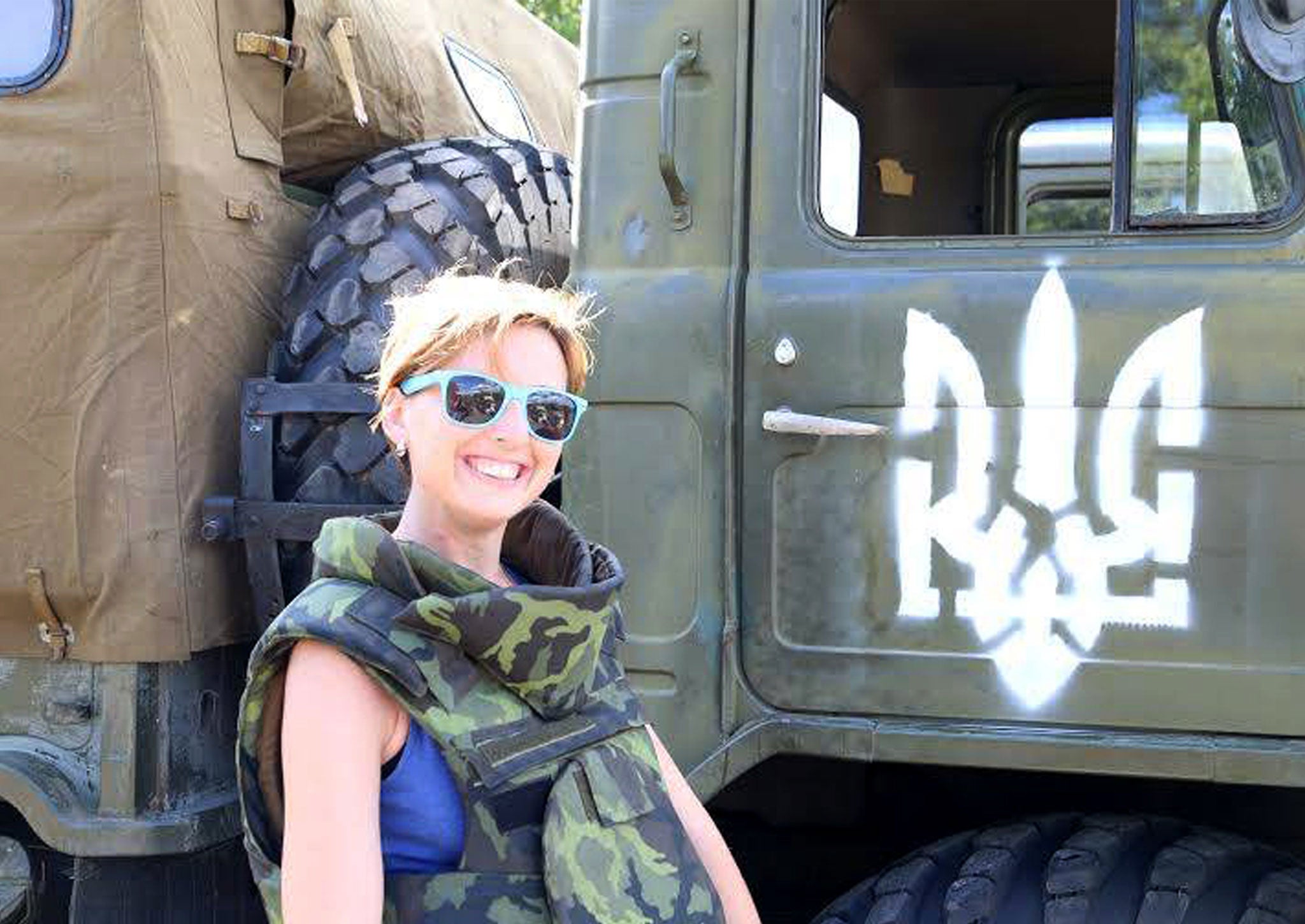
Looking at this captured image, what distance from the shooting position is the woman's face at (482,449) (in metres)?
1.74

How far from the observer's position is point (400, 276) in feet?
10.2

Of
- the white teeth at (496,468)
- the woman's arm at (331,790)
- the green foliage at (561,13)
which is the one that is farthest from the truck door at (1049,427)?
the green foliage at (561,13)

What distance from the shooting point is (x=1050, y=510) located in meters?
2.46

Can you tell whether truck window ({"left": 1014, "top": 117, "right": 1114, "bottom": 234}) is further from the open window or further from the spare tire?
the spare tire

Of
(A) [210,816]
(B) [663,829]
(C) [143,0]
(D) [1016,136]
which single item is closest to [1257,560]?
(B) [663,829]

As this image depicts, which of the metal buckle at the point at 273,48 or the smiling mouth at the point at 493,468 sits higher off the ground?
the metal buckle at the point at 273,48

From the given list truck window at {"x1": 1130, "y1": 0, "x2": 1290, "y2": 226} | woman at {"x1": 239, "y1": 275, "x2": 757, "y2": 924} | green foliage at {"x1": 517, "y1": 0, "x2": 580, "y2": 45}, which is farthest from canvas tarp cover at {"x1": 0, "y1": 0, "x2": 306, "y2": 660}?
green foliage at {"x1": 517, "y1": 0, "x2": 580, "y2": 45}

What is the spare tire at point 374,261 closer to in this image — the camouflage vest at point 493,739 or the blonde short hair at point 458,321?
the blonde short hair at point 458,321

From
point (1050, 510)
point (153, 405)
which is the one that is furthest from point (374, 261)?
point (1050, 510)

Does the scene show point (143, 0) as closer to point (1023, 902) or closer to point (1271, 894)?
point (1023, 902)

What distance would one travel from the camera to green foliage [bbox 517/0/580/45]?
11.8 metres

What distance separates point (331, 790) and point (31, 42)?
2.02m

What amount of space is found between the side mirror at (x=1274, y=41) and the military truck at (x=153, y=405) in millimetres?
1424

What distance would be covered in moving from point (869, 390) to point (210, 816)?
4.66 feet
